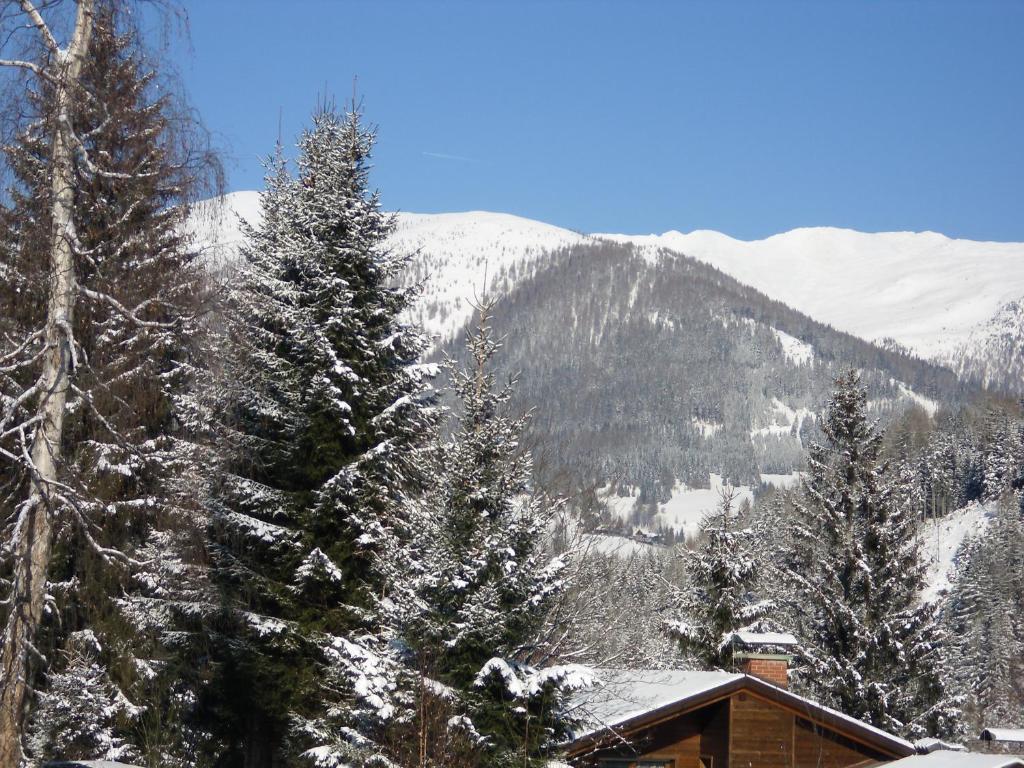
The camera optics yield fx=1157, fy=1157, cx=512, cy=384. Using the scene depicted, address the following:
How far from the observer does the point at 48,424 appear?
10258 mm

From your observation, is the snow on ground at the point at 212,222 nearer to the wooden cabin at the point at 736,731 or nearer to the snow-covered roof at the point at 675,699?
the snow-covered roof at the point at 675,699

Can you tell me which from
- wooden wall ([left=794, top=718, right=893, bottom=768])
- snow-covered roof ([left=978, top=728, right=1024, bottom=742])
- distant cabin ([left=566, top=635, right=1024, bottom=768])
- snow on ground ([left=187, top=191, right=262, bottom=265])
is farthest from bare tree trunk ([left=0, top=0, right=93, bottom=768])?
snow-covered roof ([left=978, top=728, right=1024, bottom=742])

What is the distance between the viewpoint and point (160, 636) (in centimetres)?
1823

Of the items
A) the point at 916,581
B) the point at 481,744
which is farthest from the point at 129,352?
the point at 916,581

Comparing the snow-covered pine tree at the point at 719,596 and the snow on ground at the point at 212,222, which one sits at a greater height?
the snow on ground at the point at 212,222

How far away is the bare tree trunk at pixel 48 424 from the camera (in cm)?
991

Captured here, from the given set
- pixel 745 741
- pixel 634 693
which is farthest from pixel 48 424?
pixel 745 741

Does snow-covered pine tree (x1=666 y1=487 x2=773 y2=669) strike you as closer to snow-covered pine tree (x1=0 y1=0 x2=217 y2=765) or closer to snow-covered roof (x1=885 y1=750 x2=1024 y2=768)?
snow-covered roof (x1=885 y1=750 x2=1024 y2=768)

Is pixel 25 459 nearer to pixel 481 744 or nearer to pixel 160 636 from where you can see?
pixel 481 744

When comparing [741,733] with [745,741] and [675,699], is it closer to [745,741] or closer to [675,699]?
[745,741]

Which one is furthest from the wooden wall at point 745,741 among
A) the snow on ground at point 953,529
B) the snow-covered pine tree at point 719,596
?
the snow on ground at point 953,529

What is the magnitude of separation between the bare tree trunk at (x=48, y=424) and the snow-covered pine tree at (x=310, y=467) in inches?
248

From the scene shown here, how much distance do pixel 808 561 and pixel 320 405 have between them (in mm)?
19884

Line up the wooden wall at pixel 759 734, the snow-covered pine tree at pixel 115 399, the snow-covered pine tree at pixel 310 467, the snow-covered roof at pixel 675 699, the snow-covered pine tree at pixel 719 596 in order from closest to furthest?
the snow-covered pine tree at pixel 115 399, the snow-covered pine tree at pixel 310 467, the snow-covered roof at pixel 675 699, the wooden wall at pixel 759 734, the snow-covered pine tree at pixel 719 596
